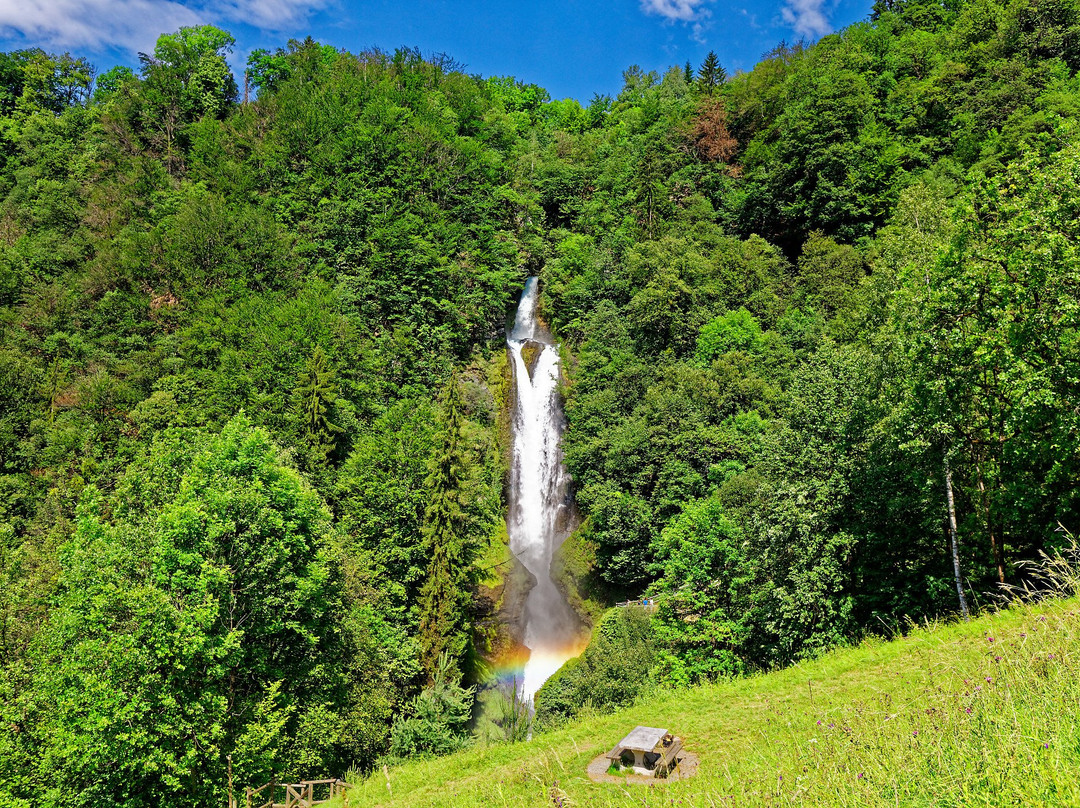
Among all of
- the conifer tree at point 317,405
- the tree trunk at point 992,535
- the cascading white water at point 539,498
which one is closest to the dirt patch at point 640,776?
the tree trunk at point 992,535

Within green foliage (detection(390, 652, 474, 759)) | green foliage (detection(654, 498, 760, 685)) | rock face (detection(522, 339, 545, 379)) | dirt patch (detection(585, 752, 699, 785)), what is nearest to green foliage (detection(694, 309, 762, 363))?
rock face (detection(522, 339, 545, 379))

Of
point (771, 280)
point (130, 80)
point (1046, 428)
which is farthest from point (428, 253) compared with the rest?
point (130, 80)

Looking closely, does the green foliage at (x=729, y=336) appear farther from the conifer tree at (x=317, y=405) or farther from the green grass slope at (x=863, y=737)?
the green grass slope at (x=863, y=737)

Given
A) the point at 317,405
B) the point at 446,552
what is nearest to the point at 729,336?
the point at 446,552

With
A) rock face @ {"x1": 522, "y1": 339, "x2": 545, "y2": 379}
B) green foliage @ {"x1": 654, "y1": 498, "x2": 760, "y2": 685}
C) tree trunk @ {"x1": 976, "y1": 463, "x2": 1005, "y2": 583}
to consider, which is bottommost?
green foliage @ {"x1": 654, "y1": 498, "x2": 760, "y2": 685}

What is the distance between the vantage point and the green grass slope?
3.86m

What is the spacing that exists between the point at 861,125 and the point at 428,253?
31690 millimetres

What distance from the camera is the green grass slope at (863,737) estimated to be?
3.86 m

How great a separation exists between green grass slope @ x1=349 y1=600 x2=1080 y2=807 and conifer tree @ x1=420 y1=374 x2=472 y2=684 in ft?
47.0

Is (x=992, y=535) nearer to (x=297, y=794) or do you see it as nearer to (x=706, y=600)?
(x=706, y=600)

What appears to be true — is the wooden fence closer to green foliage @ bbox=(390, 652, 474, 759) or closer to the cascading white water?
green foliage @ bbox=(390, 652, 474, 759)

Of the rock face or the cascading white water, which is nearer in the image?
the cascading white water

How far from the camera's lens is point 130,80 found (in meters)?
65.6

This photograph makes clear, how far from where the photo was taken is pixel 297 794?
13250mm
